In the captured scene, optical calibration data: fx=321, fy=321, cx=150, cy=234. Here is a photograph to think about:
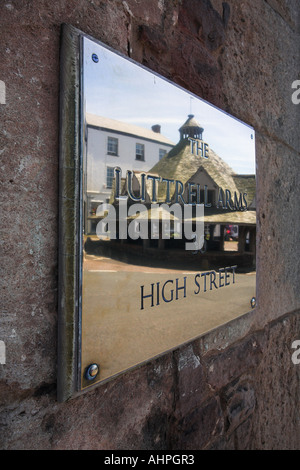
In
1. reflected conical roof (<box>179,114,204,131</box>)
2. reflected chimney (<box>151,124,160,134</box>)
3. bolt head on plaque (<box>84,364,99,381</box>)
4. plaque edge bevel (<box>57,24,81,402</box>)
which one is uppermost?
reflected conical roof (<box>179,114,204,131</box>)

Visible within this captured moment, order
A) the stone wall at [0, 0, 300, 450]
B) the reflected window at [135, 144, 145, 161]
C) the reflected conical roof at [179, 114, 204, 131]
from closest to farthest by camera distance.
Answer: the stone wall at [0, 0, 300, 450] → the reflected window at [135, 144, 145, 161] → the reflected conical roof at [179, 114, 204, 131]

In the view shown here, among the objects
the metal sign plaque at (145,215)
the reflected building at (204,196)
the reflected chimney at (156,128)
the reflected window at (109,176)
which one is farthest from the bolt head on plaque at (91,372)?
the reflected chimney at (156,128)

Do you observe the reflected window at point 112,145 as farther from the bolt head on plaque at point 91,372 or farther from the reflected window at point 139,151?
the bolt head on plaque at point 91,372

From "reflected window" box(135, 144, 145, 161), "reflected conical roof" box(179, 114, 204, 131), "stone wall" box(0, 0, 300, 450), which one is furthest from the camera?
"reflected conical roof" box(179, 114, 204, 131)

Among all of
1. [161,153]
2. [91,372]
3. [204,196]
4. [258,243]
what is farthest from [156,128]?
[258,243]

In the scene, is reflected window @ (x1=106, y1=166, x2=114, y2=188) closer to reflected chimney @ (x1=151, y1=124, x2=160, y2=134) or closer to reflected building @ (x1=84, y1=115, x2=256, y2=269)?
reflected building @ (x1=84, y1=115, x2=256, y2=269)

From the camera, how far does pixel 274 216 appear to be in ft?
5.47

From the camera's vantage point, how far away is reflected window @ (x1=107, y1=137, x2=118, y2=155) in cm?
77

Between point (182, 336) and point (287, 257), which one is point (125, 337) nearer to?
point (182, 336)

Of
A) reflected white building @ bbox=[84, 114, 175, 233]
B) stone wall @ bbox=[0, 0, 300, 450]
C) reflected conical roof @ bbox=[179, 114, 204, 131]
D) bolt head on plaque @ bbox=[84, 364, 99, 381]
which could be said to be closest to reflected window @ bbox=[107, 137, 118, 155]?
reflected white building @ bbox=[84, 114, 175, 233]

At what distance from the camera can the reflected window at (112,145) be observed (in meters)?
0.77

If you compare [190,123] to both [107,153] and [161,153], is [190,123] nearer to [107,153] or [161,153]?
[161,153]

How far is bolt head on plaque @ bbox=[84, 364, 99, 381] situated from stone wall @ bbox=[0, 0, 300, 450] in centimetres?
8

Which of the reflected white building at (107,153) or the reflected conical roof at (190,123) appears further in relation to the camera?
the reflected conical roof at (190,123)
